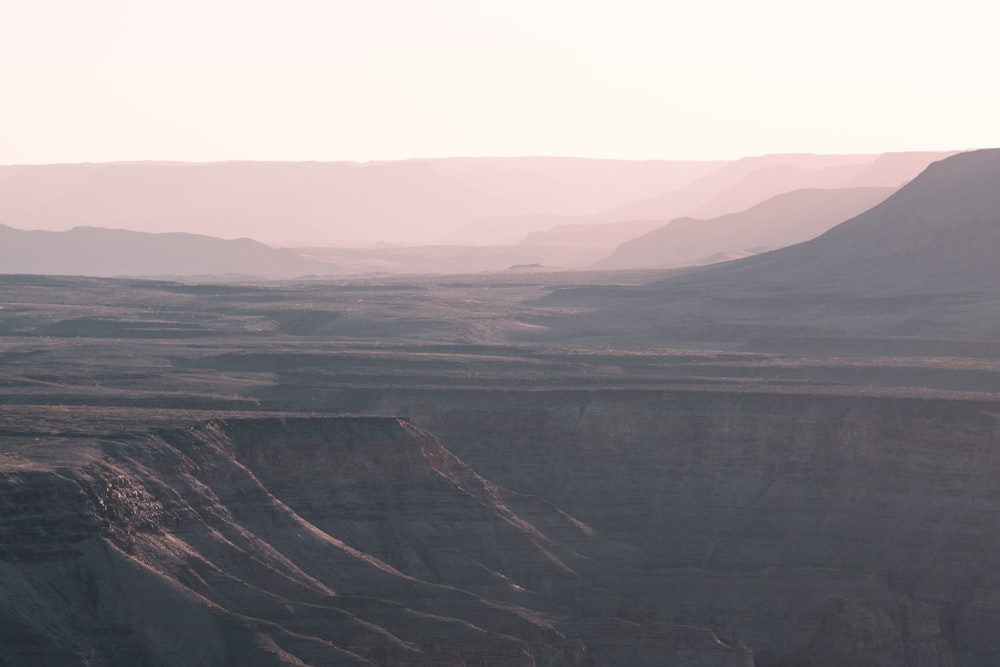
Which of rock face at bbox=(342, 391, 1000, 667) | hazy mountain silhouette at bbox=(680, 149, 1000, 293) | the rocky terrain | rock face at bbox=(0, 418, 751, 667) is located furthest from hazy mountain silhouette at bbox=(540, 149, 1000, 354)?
rock face at bbox=(0, 418, 751, 667)

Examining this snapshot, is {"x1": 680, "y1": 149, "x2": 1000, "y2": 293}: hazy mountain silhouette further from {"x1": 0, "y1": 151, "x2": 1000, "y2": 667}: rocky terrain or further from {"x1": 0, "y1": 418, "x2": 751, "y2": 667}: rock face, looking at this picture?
{"x1": 0, "y1": 418, "x2": 751, "y2": 667}: rock face

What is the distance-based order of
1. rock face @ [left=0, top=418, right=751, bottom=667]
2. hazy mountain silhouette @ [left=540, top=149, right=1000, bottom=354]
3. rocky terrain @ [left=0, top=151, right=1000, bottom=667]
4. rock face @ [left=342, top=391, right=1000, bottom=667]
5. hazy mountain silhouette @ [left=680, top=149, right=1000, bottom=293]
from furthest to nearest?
hazy mountain silhouette @ [left=680, top=149, right=1000, bottom=293]
hazy mountain silhouette @ [left=540, top=149, right=1000, bottom=354]
rock face @ [left=342, top=391, right=1000, bottom=667]
rocky terrain @ [left=0, top=151, right=1000, bottom=667]
rock face @ [left=0, top=418, right=751, bottom=667]

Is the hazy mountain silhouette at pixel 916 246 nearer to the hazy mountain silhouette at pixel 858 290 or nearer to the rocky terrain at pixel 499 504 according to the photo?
the hazy mountain silhouette at pixel 858 290

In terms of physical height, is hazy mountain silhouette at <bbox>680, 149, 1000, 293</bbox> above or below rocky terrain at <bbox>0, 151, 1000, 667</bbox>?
above

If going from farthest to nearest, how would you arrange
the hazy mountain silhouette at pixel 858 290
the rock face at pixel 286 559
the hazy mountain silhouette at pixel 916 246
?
the hazy mountain silhouette at pixel 916 246 → the hazy mountain silhouette at pixel 858 290 → the rock face at pixel 286 559

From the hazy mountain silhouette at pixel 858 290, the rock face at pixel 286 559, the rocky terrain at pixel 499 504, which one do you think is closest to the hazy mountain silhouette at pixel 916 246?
the hazy mountain silhouette at pixel 858 290

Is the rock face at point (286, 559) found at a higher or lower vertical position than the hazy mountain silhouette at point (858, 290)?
lower

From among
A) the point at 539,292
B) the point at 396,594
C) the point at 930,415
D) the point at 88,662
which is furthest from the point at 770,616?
the point at 539,292

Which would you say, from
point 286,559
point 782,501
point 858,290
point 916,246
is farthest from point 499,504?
point 916,246

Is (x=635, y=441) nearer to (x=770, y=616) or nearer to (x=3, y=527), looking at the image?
(x=770, y=616)
